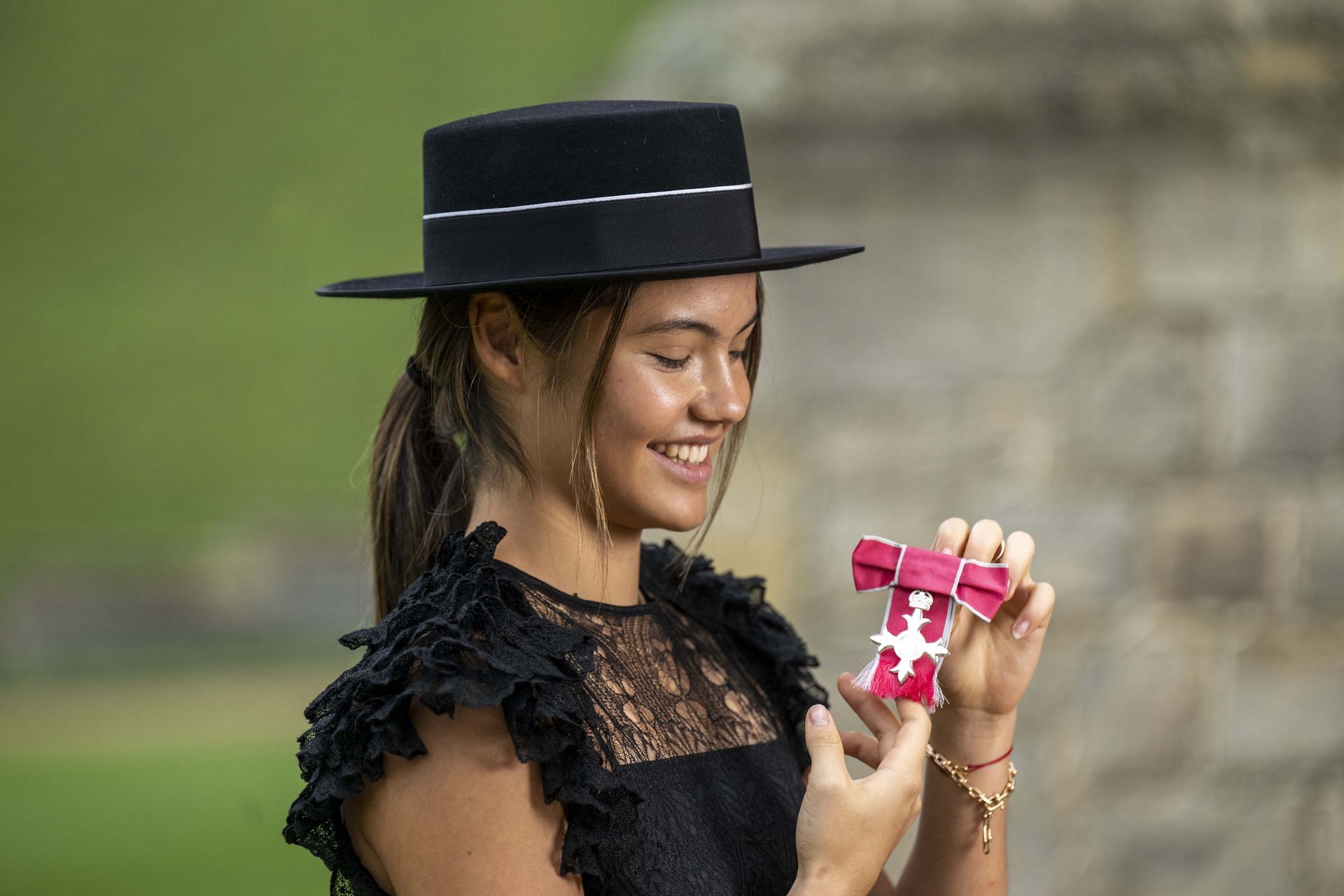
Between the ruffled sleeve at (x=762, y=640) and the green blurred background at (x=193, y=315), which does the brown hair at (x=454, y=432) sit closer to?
the ruffled sleeve at (x=762, y=640)

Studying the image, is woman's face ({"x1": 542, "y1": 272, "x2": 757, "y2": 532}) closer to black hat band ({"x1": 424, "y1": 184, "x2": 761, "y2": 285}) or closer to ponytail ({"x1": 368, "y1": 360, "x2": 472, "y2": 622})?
black hat band ({"x1": 424, "y1": 184, "x2": 761, "y2": 285})

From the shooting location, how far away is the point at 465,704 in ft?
4.30

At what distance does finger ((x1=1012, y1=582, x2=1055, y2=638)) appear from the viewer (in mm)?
1659

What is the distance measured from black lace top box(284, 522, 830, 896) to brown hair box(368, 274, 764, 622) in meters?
0.15

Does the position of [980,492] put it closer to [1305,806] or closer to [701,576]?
[1305,806]

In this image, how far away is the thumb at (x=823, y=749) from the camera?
141 centimetres

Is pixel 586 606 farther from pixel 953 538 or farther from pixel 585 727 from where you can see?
pixel 953 538

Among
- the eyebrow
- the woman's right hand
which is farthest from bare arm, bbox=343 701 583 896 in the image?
the eyebrow

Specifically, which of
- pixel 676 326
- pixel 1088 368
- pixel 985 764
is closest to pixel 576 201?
pixel 676 326

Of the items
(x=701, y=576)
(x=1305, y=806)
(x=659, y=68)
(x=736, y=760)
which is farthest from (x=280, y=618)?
(x=1305, y=806)

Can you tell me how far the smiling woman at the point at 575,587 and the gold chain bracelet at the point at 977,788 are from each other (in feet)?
0.68

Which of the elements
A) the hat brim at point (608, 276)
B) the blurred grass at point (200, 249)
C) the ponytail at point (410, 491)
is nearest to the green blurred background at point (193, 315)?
the blurred grass at point (200, 249)

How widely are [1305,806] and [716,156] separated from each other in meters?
2.63

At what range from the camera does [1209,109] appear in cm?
331
